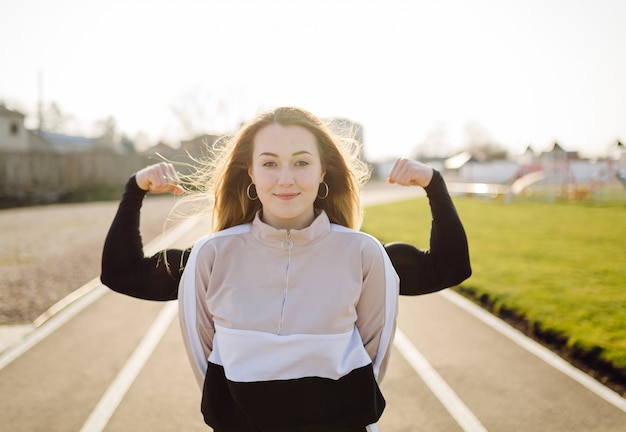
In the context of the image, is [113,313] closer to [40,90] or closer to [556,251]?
[556,251]

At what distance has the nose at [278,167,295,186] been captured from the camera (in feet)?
7.32

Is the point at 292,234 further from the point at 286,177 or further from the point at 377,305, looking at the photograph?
the point at 377,305

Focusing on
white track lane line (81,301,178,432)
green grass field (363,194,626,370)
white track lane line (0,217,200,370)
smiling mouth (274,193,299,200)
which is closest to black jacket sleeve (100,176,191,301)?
smiling mouth (274,193,299,200)

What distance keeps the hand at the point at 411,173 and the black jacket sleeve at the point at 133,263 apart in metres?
1.02

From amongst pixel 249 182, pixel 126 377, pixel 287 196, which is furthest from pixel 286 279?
pixel 126 377

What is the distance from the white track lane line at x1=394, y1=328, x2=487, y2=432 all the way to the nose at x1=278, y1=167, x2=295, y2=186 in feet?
9.06

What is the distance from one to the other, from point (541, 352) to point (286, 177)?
15.0 feet

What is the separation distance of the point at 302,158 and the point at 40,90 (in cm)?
5875

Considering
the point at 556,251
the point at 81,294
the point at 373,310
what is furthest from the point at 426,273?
the point at 556,251

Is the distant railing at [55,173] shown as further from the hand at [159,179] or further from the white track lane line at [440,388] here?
the hand at [159,179]

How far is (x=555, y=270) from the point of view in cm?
1016

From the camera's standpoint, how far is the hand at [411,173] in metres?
2.48

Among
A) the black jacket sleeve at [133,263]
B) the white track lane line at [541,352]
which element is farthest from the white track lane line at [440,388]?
the black jacket sleeve at [133,263]

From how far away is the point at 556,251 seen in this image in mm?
12461
